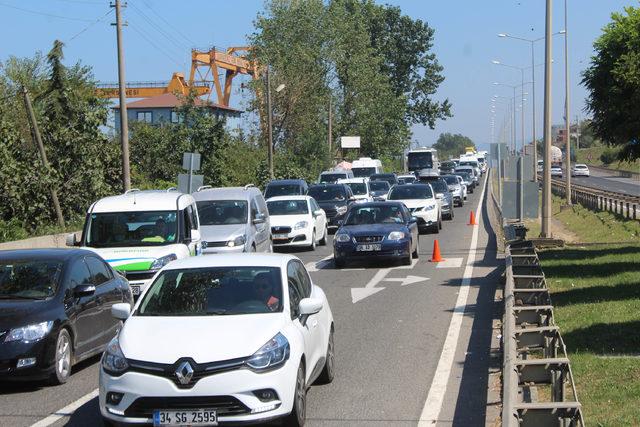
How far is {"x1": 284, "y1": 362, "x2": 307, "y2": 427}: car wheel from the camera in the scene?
804cm

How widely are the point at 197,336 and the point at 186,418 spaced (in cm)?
73

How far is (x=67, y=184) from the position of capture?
1267 inches

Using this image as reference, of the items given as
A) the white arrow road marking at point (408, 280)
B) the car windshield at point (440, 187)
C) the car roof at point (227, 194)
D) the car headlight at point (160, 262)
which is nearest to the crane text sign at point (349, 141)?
the car windshield at point (440, 187)

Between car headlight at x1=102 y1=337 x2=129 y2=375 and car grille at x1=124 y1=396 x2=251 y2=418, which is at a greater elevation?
car headlight at x1=102 y1=337 x2=129 y2=375

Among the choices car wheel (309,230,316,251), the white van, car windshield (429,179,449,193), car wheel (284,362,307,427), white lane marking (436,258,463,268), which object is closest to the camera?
car wheel (284,362,307,427)

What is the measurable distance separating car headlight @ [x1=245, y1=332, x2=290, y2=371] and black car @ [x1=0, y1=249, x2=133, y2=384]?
321cm

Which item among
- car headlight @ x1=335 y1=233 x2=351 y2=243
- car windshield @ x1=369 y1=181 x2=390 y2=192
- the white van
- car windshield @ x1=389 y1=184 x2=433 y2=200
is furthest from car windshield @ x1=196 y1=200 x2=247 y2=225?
car windshield @ x1=369 y1=181 x2=390 y2=192

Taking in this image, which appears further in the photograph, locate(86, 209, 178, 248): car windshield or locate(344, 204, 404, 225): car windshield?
locate(344, 204, 404, 225): car windshield

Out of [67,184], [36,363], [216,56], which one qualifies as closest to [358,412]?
[36,363]

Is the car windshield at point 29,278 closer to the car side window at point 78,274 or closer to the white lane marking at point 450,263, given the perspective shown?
the car side window at point 78,274

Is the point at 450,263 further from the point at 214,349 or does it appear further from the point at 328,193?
the point at 214,349

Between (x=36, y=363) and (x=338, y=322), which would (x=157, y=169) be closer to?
(x=338, y=322)

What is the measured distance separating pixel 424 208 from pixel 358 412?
A: 1013 inches

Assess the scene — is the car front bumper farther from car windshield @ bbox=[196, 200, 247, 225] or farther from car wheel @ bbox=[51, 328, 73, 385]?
car windshield @ bbox=[196, 200, 247, 225]
